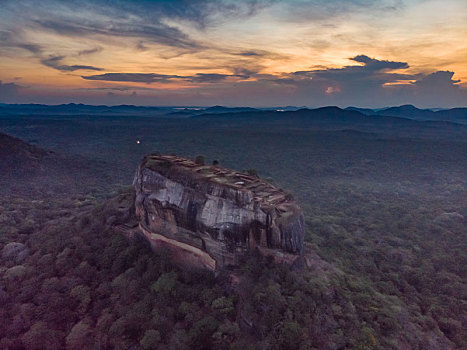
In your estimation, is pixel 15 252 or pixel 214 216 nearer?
pixel 214 216

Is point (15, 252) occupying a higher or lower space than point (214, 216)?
lower

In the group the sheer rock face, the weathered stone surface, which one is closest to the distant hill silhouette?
the weathered stone surface

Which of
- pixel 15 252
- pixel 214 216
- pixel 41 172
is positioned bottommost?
pixel 15 252

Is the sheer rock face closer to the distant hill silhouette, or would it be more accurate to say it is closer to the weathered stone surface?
the weathered stone surface

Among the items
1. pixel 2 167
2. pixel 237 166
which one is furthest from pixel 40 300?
pixel 237 166

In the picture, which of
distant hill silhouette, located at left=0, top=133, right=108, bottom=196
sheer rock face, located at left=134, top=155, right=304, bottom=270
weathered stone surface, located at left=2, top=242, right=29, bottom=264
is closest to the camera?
sheer rock face, located at left=134, top=155, right=304, bottom=270

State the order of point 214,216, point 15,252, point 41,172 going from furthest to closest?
point 41,172
point 15,252
point 214,216

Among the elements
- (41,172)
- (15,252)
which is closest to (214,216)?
(15,252)

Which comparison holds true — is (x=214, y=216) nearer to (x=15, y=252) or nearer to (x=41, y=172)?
(x=15, y=252)

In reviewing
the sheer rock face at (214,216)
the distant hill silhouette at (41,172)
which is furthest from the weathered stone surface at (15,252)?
the distant hill silhouette at (41,172)

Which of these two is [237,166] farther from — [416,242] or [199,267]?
[199,267]
